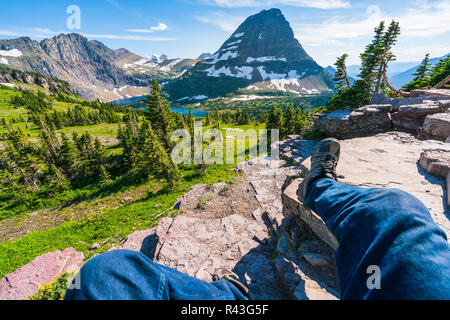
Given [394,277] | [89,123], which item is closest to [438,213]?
[394,277]

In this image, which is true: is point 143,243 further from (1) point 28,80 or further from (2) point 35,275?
(1) point 28,80

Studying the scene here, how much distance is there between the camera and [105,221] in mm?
15070

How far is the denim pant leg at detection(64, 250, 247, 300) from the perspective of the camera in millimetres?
1730

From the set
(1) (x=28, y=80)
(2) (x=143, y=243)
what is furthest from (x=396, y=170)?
(1) (x=28, y=80)

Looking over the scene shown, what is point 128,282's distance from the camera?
6.19ft

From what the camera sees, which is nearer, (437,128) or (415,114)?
(437,128)

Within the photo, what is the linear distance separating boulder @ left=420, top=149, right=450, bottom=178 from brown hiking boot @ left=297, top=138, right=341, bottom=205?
319 centimetres

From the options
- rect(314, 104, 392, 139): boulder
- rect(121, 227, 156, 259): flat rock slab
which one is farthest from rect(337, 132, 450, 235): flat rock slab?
rect(121, 227, 156, 259): flat rock slab

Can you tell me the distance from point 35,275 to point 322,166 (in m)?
13.4

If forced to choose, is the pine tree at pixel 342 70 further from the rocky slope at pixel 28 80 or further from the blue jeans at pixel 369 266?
the rocky slope at pixel 28 80

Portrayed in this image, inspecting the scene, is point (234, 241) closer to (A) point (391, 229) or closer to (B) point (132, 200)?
(A) point (391, 229)

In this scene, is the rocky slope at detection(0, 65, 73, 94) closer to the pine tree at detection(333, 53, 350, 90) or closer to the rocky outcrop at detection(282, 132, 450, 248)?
the pine tree at detection(333, 53, 350, 90)

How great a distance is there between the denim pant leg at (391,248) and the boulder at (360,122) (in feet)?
47.6

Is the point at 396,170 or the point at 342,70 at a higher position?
the point at 342,70
